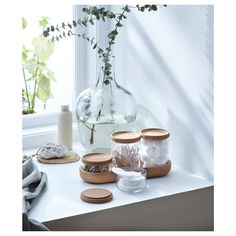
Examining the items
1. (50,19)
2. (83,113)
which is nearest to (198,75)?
(83,113)

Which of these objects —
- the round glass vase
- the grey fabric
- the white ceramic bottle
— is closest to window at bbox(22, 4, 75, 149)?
the white ceramic bottle

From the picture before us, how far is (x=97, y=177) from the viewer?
1.75 m

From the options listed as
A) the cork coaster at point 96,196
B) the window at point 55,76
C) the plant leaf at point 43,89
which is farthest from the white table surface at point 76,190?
the plant leaf at point 43,89

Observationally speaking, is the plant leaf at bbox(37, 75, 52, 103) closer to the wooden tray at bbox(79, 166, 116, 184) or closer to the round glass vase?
the round glass vase

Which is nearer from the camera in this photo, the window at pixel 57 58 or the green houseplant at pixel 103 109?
the green houseplant at pixel 103 109

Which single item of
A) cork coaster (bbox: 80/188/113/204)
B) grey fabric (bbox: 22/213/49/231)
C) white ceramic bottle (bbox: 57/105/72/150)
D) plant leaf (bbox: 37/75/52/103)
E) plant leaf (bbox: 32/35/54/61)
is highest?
plant leaf (bbox: 32/35/54/61)

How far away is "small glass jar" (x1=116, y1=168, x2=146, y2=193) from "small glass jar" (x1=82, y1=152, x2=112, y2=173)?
6 cm

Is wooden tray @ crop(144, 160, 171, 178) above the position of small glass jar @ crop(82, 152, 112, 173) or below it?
below

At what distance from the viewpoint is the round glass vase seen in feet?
6.50

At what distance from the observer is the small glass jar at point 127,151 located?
178cm

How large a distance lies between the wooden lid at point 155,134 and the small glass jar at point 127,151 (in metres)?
0.03

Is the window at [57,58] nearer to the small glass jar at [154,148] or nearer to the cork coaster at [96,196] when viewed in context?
the small glass jar at [154,148]

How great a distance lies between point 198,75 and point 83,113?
0.45 meters

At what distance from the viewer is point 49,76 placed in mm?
2303
